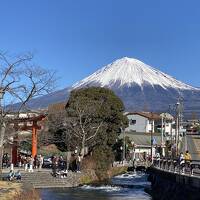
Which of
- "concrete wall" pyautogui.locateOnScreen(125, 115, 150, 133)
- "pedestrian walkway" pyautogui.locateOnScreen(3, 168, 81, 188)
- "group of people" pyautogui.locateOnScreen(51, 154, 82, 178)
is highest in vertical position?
"concrete wall" pyautogui.locateOnScreen(125, 115, 150, 133)

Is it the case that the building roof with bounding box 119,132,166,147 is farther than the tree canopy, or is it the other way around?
the building roof with bounding box 119,132,166,147

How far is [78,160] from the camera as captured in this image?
43.5 meters

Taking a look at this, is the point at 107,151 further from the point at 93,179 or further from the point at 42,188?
the point at 42,188

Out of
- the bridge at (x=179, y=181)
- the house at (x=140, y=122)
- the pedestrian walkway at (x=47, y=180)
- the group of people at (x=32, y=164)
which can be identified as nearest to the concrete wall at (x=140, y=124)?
the house at (x=140, y=122)

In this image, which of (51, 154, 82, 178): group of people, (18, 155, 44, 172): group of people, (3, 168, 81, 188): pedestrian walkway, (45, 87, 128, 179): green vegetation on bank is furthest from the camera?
(45, 87, 128, 179): green vegetation on bank

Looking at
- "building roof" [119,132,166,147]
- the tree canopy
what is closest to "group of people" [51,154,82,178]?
the tree canopy

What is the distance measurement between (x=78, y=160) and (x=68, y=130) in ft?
13.9

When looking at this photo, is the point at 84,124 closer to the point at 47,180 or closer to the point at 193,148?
the point at 47,180

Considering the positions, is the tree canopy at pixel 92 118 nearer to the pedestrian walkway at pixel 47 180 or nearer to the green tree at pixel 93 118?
the green tree at pixel 93 118

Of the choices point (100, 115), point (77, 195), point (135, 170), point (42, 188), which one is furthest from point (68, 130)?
point (135, 170)

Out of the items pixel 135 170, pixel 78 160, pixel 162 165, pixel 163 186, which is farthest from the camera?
pixel 135 170

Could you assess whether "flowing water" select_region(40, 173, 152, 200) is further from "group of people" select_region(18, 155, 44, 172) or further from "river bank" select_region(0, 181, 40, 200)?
"river bank" select_region(0, 181, 40, 200)

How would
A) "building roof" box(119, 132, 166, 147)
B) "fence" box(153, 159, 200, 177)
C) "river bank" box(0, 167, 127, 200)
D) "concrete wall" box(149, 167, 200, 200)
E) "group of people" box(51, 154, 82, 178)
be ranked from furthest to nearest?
"building roof" box(119, 132, 166, 147), "group of people" box(51, 154, 82, 178), "fence" box(153, 159, 200, 177), "concrete wall" box(149, 167, 200, 200), "river bank" box(0, 167, 127, 200)

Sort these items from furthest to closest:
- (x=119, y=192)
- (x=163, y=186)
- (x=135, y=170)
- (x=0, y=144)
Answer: (x=135, y=170)
(x=119, y=192)
(x=163, y=186)
(x=0, y=144)
